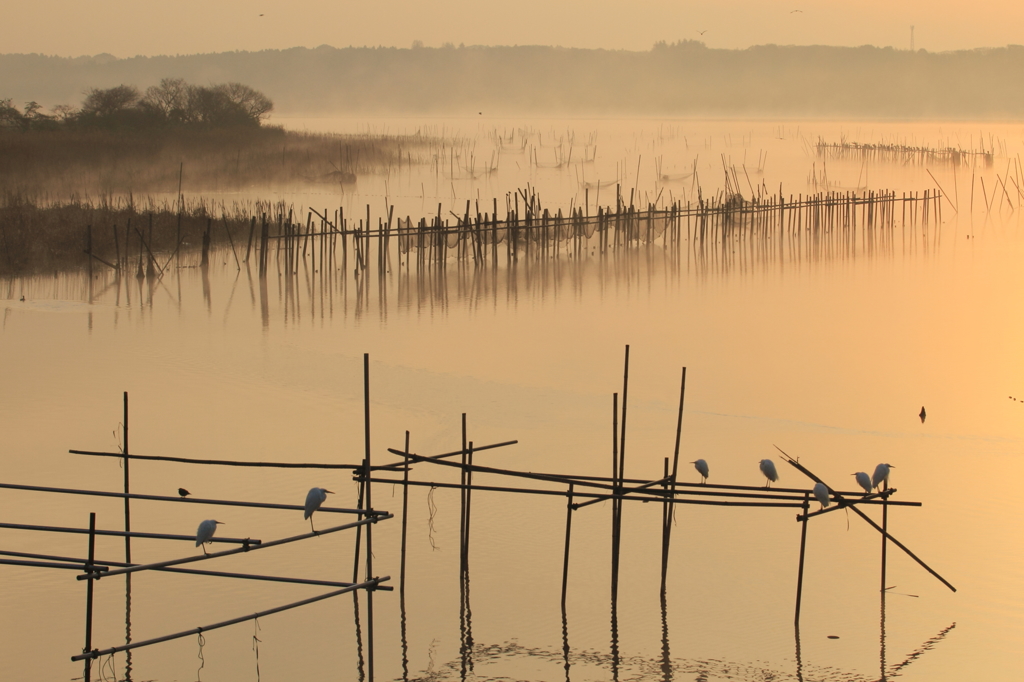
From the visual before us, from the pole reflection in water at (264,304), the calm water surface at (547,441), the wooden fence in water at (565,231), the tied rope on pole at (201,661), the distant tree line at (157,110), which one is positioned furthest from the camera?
the distant tree line at (157,110)

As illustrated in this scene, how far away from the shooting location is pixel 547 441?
29.2 feet

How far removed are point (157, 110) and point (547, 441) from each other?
84.3 feet

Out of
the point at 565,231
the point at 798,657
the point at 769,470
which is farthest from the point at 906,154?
the point at 798,657

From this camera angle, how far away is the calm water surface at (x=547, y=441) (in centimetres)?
560

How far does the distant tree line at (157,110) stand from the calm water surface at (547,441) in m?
15.2

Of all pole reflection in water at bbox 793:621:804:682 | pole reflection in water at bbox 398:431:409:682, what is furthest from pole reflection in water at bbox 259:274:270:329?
pole reflection in water at bbox 793:621:804:682

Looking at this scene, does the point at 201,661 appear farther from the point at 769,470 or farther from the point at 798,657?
the point at 769,470

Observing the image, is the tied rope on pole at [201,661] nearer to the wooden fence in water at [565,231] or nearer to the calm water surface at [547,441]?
the calm water surface at [547,441]

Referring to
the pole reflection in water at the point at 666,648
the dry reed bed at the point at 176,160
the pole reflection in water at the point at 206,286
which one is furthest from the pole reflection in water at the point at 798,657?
the dry reed bed at the point at 176,160

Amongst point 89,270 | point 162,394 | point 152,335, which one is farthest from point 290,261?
point 162,394

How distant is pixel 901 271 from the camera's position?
18.4 m

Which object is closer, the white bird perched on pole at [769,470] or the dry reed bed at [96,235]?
the white bird perched on pole at [769,470]

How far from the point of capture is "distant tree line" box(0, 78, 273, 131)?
29.7 m

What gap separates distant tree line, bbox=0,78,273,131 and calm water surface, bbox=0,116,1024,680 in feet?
49.7
